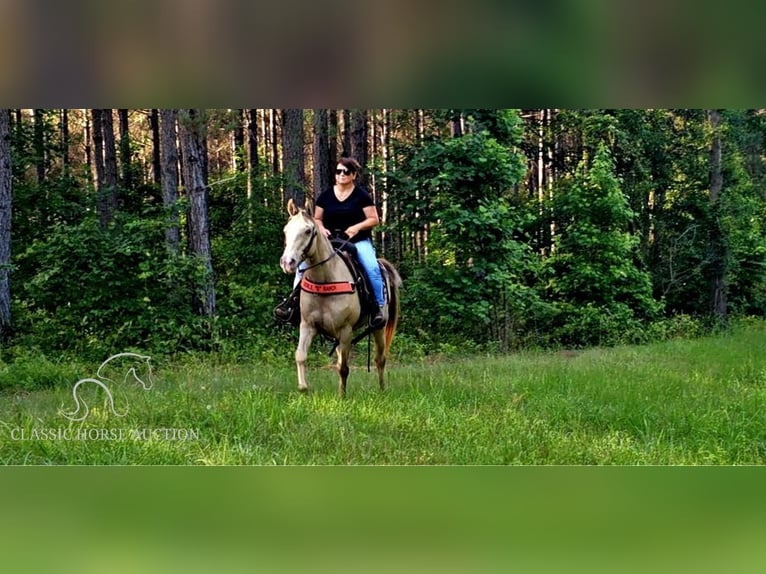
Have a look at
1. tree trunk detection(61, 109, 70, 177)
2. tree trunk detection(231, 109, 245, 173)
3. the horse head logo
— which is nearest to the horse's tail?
tree trunk detection(231, 109, 245, 173)

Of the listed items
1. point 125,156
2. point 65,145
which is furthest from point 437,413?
point 65,145

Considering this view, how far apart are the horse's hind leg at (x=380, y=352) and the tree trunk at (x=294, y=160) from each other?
1.05 m

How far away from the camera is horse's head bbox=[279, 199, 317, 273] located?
3627mm

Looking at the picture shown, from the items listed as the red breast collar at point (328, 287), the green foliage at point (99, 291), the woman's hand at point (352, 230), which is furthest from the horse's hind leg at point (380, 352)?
the green foliage at point (99, 291)

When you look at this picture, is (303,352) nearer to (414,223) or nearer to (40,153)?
(414,223)

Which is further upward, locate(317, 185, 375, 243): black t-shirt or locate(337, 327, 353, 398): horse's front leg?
locate(317, 185, 375, 243): black t-shirt

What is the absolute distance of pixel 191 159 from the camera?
405 centimetres

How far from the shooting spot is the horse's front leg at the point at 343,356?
13.5 ft

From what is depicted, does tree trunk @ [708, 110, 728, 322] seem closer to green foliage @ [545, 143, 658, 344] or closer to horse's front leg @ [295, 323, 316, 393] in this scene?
green foliage @ [545, 143, 658, 344]

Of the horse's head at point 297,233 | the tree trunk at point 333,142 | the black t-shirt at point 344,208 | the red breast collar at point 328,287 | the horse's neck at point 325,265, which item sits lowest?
the red breast collar at point 328,287

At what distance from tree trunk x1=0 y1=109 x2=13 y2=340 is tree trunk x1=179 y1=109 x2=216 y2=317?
1.07 meters

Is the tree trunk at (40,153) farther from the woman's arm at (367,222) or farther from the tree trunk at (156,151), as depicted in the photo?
the woman's arm at (367,222)
